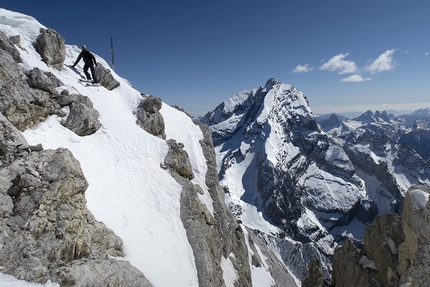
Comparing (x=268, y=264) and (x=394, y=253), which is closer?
(x=394, y=253)

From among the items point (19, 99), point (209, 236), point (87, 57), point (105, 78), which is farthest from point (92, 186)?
point (105, 78)

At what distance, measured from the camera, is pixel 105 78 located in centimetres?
2811

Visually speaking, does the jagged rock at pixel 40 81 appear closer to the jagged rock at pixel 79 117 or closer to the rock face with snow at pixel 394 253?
the jagged rock at pixel 79 117

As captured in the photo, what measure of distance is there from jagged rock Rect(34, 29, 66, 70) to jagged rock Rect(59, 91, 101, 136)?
488 centimetres

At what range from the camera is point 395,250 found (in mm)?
17500

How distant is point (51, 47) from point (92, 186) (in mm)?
15394

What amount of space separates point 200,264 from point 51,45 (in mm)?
22980

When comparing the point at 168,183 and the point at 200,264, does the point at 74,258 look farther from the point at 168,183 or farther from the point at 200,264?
the point at 168,183

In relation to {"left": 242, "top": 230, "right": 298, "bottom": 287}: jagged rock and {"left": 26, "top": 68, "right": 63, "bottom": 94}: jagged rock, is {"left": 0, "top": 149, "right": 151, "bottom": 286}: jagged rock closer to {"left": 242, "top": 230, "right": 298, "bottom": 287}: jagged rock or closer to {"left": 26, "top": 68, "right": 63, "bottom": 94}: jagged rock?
{"left": 26, "top": 68, "right": 63, "bottom": 94}: jagged rock

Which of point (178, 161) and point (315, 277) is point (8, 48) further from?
point (315, 277)

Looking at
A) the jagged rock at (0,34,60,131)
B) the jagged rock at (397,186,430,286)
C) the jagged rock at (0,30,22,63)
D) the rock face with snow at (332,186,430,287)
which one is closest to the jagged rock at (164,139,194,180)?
the jagged rock at (0,34,60,131)

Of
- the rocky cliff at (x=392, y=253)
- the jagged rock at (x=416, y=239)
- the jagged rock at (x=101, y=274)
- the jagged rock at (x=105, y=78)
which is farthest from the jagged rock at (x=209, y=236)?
the jagged rock at (x=416, y=239)

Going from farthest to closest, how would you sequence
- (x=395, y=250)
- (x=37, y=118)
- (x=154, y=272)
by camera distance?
(x=395, y=250), (x=37, y=118), (x=154, y=272)

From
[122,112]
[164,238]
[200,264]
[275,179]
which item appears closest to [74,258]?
[164,238]
